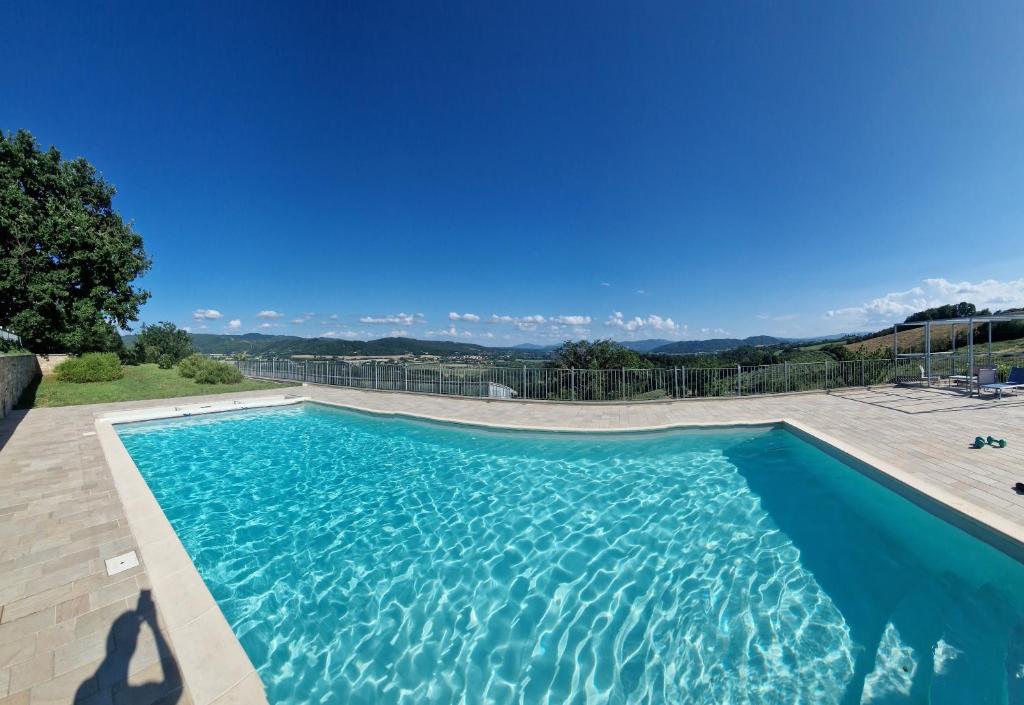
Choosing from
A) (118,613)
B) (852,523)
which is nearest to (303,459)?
(118,613)

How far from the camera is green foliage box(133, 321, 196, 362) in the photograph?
32.5 metres

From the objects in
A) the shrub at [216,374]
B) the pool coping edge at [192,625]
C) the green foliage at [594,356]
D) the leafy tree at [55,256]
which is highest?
the leafy tree at [55,256]

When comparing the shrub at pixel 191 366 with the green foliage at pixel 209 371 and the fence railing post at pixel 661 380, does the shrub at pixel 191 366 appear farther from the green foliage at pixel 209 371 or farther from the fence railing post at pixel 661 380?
the fence railing post at pixel 661 380

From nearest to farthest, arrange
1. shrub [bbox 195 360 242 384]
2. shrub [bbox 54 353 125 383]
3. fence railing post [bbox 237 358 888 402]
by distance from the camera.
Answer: fence railing post [bbox 237 358 888 402] → shrub [bbox 54 353 125 383] → shrub [bbox 195 360 242 384]

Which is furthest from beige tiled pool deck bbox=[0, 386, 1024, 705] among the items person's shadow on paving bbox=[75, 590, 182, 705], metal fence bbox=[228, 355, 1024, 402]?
metal fence bbox=[228, 355, 1024, 402]

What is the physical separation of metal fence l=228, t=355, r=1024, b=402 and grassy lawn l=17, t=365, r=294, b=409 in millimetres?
9194

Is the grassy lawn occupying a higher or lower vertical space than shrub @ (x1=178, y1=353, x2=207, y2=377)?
lower

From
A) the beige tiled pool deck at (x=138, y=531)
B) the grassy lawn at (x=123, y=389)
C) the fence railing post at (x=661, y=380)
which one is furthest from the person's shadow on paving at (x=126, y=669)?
the grassy lawn at (x=123, y=389)

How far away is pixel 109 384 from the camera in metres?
15.2

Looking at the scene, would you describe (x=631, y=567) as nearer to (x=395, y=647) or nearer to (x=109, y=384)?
(x=395, y=647)

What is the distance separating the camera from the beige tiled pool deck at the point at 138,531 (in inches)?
81.5

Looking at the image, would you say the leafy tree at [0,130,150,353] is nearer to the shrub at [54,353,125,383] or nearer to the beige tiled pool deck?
the shrub at [54,353,125,383]

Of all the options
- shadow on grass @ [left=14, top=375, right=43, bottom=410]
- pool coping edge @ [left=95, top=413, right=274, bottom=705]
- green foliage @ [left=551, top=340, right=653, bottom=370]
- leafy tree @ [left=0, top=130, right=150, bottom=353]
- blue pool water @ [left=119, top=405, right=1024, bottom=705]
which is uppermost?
leafy tree @ [left=0, top=130, right=150, bottom=353]

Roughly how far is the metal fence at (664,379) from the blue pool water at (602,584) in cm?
458
